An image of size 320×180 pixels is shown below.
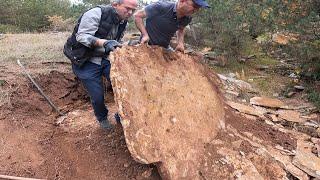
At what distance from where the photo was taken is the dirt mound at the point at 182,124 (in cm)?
340

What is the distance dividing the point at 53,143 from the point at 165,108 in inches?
53.5

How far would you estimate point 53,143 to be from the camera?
4.27 m

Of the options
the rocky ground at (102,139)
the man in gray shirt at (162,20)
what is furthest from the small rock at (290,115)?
the man in gray shirt at (162,20)

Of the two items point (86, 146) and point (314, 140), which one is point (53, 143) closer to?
point (86, 146)

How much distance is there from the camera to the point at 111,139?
4230mm

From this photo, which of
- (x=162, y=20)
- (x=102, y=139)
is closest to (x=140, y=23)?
(x=162, y=20)

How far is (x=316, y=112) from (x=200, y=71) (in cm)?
213

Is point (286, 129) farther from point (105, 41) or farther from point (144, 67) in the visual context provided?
point (105, 41)

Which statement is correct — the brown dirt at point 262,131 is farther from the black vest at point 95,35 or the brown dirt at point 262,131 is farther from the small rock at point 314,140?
the black vest at point 95,35

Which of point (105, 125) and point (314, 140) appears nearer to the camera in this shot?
point (105, 125)

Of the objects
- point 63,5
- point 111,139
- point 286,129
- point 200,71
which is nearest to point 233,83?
point 286,129

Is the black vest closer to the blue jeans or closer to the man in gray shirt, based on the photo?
the blue jeans

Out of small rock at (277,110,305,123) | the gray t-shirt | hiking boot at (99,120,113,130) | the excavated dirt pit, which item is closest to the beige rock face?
the excavated dirt pit

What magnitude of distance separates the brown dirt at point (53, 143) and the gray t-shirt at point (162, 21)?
107 cm
